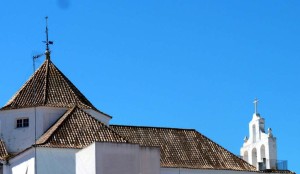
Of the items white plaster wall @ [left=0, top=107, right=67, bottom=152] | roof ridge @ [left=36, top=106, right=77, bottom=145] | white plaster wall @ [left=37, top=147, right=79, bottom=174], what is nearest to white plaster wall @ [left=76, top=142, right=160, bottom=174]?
white plaster wall @ [left=37, top=147, right=79, bottom=174]

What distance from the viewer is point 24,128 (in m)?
45.4

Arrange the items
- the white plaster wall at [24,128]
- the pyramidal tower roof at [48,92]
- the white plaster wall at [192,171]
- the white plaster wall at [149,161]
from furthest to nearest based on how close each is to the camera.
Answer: the white plaster wall at [192,171]
the pyramidal tower roof at [48,92]
the white plaster wall at [24,128]
the white plaster wall at [149,161]

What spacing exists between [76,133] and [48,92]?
433 centimetres

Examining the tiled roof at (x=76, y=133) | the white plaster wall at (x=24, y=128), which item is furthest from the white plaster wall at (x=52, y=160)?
the white plaster wall at (x=24, y=128)

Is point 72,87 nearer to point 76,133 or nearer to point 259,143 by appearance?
point 76,133

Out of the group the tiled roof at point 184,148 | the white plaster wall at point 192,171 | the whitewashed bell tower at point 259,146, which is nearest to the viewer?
the white plaster wall at point 192,171

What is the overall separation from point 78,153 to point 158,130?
531 inches

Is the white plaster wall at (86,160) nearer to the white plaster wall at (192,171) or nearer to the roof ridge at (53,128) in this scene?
the roof ridge at (53,128)

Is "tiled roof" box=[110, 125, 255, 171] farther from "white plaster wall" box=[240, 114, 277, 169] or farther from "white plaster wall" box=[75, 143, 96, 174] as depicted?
"white plaster wall" box=[75, 143, 96, 174]

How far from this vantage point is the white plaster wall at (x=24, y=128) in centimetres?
4497

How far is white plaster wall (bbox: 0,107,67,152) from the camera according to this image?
45.0 meters

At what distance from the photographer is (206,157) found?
50906 millimetres

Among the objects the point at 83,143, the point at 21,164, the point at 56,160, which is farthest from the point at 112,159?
the point at 21,164

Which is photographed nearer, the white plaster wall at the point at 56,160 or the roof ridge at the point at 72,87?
the white plaster wall at the point at 56,160
